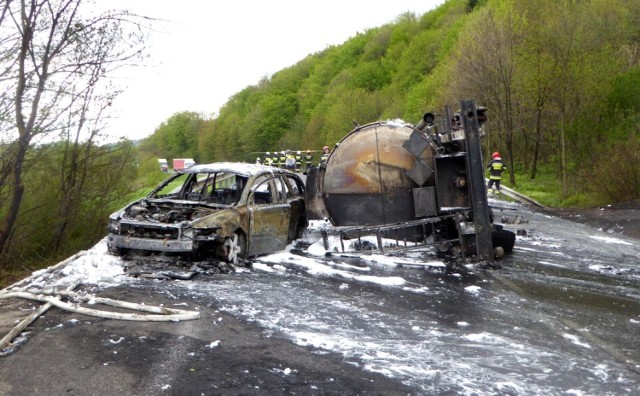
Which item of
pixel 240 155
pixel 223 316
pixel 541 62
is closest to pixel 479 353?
pixel 223 316

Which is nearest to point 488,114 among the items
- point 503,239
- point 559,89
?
point 559,89

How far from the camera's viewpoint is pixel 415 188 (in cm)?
953

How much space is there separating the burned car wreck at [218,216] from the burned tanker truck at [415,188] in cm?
85

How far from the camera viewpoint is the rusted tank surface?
9.65m

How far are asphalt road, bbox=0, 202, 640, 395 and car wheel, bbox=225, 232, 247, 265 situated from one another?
33 centimetres

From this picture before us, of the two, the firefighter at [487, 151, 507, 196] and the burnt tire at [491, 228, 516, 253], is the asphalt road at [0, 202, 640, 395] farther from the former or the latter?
the firefighter at [487, 151, 507, 196]

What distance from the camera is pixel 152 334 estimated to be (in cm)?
561

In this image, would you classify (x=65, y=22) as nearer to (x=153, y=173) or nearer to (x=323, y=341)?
(x=323, y=341)

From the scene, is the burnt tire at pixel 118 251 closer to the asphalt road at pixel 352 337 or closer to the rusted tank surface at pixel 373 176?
the asphalt road at pixel 352 337

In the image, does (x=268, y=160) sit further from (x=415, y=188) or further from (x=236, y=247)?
(x=236, y=247)

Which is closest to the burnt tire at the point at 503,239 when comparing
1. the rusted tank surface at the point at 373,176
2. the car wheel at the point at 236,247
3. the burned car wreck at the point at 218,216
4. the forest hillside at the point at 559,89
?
the rusted tank surface at the point at 373,176

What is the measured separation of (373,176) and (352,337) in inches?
173

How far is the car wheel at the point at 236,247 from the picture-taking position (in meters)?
8.72

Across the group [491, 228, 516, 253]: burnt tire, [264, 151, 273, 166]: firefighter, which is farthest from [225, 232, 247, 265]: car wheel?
[264, 151, 273, 166]: firefighter
